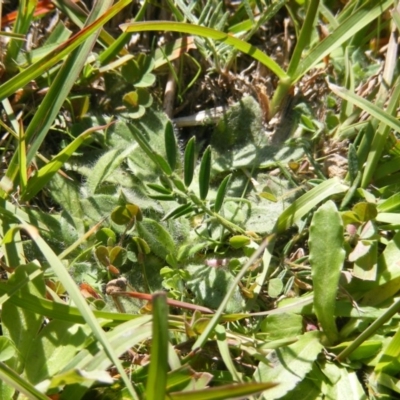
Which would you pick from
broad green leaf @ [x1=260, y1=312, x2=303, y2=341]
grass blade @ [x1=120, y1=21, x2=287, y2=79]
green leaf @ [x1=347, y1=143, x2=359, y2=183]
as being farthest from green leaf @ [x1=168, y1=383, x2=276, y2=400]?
grass blade @ [x1=120, y1=21, x2=287, y2=79]

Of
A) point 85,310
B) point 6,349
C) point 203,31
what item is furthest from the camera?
point 203,31

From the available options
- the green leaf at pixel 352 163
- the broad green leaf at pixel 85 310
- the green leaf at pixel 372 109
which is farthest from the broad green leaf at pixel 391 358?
the broad green leaf at pixel 85 310

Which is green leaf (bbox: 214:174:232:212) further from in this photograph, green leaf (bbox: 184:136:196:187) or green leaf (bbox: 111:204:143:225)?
green leaf (bbox: 111:204:143:225)

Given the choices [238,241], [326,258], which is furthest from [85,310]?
[326,258]

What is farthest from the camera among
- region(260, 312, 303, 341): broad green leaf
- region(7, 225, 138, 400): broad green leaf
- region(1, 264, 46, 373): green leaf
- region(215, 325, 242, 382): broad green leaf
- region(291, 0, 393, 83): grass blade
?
region(291, 0, 393, 83): grass blade

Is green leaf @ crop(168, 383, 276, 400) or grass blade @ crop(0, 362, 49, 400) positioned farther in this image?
grass blade @ crop(0, 362, 49, 400)

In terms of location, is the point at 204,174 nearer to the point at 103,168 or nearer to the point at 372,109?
the point at 103,168

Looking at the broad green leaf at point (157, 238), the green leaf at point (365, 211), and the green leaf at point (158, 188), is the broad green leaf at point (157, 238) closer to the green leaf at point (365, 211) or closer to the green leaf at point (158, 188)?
the green leaf at point (158, 188)
